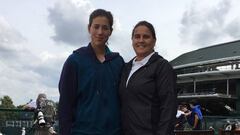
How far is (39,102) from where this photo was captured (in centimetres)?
930

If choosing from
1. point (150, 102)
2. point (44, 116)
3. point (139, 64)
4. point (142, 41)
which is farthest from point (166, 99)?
point (44, 116)

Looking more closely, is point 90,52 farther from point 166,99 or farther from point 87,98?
point 166,99

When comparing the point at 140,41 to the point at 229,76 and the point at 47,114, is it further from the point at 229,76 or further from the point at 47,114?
the point at 229,76

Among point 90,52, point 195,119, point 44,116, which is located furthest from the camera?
point 195,119

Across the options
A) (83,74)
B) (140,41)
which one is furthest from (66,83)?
(140,41)

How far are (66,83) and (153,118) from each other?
2.04ft

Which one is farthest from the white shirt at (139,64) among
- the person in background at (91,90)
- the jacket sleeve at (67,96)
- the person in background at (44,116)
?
the person in background at (44,116)

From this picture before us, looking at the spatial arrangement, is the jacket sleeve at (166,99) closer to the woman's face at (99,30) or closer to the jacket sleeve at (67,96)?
the woman's face at (99,30)

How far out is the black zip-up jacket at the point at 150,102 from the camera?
10.4 feet

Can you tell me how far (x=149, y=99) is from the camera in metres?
3.22

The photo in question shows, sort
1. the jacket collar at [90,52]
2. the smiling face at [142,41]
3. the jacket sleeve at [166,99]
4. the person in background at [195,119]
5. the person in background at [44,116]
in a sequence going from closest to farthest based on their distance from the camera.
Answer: the jacket sleeve at [166,99] < the jacket collar at [90,52] < the smiling face at [142,41] < the person in background at [44,116] < the person in background at [195,119]

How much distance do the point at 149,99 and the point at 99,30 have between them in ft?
1.91

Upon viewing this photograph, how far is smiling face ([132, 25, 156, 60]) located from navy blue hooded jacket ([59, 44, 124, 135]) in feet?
0.94

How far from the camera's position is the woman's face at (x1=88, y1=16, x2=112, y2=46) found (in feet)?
10.9
